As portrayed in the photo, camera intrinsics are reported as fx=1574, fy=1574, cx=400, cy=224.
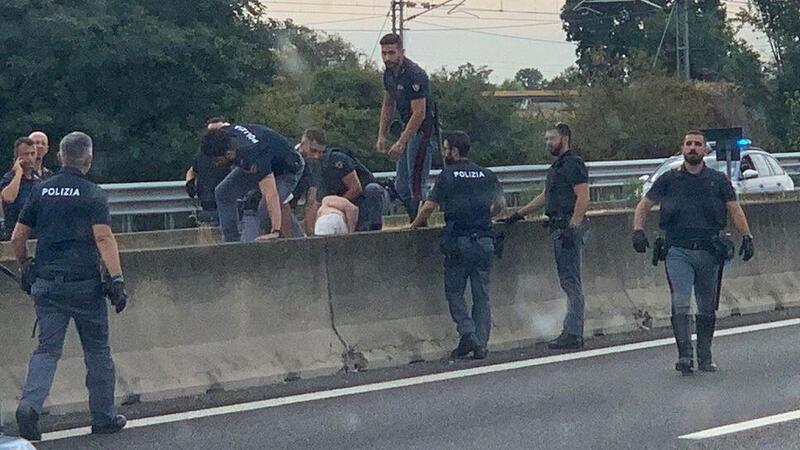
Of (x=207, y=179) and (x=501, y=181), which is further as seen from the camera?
(x=501, y=181)

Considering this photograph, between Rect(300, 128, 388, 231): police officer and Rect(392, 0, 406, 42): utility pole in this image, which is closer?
Rect(300, 128, 388, 231): police officer

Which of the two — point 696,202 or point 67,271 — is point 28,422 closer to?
point 67,271

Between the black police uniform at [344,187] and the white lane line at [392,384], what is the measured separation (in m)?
2.64

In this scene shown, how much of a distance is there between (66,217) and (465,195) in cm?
409

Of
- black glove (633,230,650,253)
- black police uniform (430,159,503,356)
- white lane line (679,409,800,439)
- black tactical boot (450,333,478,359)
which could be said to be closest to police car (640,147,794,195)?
black police uniform (430,159,503,356)

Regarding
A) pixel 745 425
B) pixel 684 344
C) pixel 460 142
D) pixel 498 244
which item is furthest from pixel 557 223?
pixel 745 425

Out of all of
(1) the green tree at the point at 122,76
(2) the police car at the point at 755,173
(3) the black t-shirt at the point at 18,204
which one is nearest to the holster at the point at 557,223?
(3) the black t-shirt at the point at 18,204

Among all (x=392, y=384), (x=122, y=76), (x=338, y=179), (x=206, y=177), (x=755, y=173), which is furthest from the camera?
(x=122, y=76)

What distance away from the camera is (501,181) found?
2808cm

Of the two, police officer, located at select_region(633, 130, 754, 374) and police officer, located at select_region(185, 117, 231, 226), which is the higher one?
police officer, located at select_region(185, 117, 231, 226)

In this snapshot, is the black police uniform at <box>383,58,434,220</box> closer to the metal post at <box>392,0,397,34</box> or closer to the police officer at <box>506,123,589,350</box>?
the police officer at <box>506,123,589,350</box>

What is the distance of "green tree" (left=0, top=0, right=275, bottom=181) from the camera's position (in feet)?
121

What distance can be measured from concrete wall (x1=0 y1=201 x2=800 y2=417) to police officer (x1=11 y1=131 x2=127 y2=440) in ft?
2.27

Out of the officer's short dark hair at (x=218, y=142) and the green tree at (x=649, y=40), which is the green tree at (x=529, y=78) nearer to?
the green tree at (x=649, y=40)
